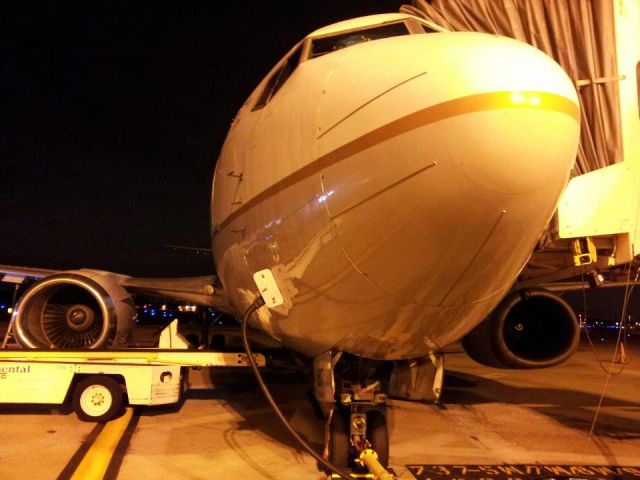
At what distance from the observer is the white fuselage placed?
263 cm

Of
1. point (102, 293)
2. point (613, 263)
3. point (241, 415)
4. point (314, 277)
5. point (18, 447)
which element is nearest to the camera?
point (314, 277)

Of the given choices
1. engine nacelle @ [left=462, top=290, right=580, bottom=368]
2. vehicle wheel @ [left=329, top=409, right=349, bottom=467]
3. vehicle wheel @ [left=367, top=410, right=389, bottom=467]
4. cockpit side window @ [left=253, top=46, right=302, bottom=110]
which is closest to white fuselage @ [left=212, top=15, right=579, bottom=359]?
cockpit side window @ [left=253, top=46, right=302, bottom=110]

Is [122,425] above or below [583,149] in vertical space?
below

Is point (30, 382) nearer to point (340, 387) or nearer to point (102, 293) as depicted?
point (102, 293)

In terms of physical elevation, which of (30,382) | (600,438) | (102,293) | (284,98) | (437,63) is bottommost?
(600,438)

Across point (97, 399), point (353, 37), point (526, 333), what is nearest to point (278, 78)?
point (353, 37)

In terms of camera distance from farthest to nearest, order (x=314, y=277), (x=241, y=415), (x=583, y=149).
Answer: (x=241, y=415) → (x=583, y=149) → (x=314, y=277)

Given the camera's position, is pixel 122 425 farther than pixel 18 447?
Yes

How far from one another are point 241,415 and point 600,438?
4.98 meters

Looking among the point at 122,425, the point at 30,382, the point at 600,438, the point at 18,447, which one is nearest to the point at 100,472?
the point at 18,447

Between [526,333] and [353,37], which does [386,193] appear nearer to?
[353,37]

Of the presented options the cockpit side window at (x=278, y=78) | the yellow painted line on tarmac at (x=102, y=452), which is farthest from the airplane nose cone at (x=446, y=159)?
the yellow painted line on tarmac at (x=102, y=452)

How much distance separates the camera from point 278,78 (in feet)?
15.8

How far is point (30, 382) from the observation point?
7.25 meters
